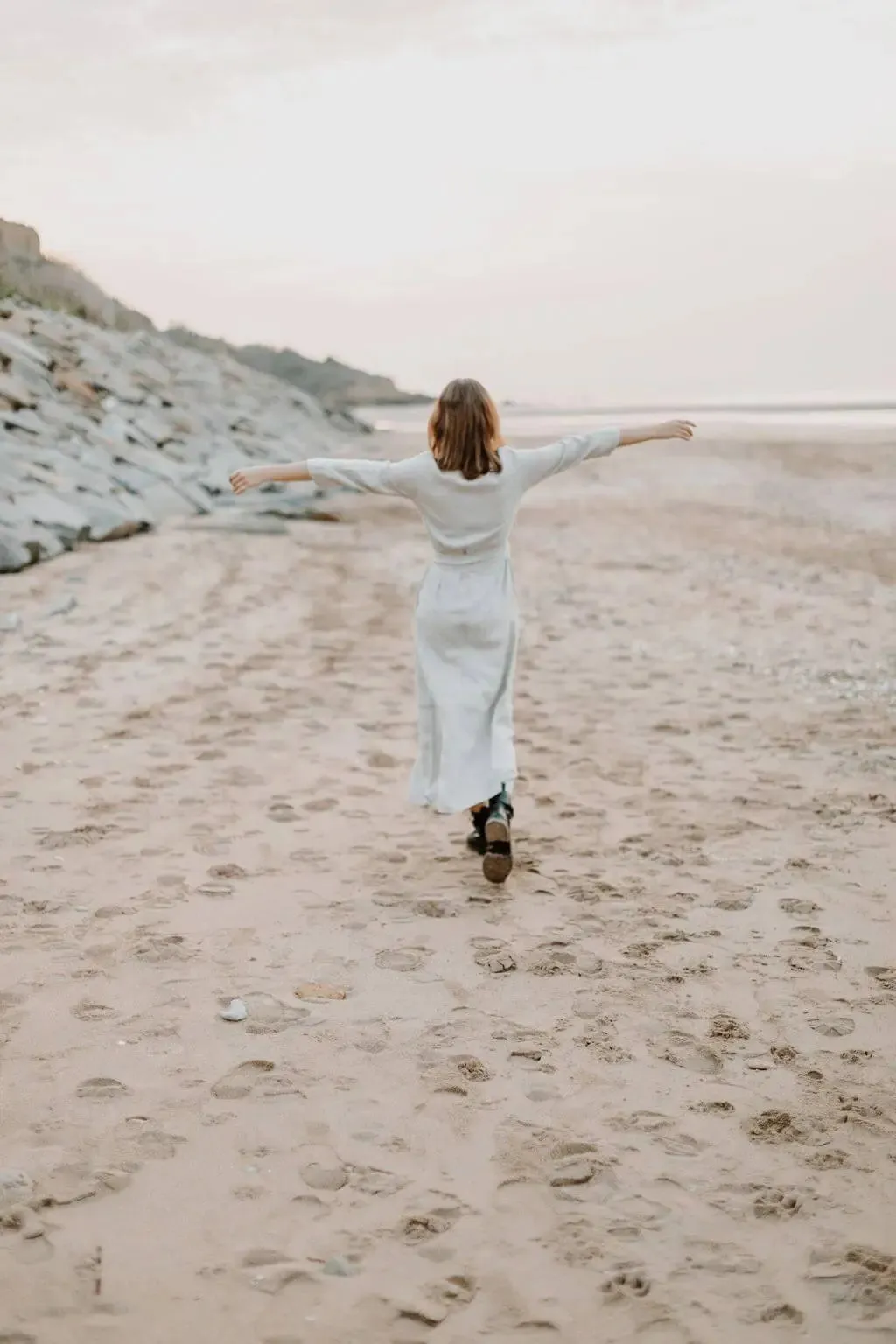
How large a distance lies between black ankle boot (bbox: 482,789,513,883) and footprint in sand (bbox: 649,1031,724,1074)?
1.16 meters

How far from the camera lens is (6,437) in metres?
14.1

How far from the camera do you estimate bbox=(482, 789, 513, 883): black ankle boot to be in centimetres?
464

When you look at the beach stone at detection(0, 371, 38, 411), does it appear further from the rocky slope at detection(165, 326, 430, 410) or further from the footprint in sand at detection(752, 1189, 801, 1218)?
the rocky slope at detection(165, 326, 430, 410)

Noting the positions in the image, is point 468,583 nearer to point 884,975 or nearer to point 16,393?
point 884,975

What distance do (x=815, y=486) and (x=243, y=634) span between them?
533 inches

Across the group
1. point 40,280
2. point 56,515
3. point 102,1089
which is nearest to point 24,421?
point 56,515

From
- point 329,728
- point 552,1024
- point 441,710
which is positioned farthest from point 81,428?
point 552,1024

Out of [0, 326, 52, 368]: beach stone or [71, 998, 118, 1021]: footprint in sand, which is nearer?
[71, 998, 118, 1021]: footprint in sand

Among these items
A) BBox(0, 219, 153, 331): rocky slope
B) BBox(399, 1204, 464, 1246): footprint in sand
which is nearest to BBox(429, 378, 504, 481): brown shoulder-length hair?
BBox(399, 1204, 464, 1246): footprint in sand

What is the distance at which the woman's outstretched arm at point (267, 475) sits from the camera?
4.28 metres

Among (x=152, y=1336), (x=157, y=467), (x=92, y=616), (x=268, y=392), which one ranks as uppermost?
(x=268, y=392)

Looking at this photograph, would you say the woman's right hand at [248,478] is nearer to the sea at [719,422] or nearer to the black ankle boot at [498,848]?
the black ankle boot at [498,848]

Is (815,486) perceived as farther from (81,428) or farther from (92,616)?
(92,616)

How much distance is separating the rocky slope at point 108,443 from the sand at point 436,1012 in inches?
191
